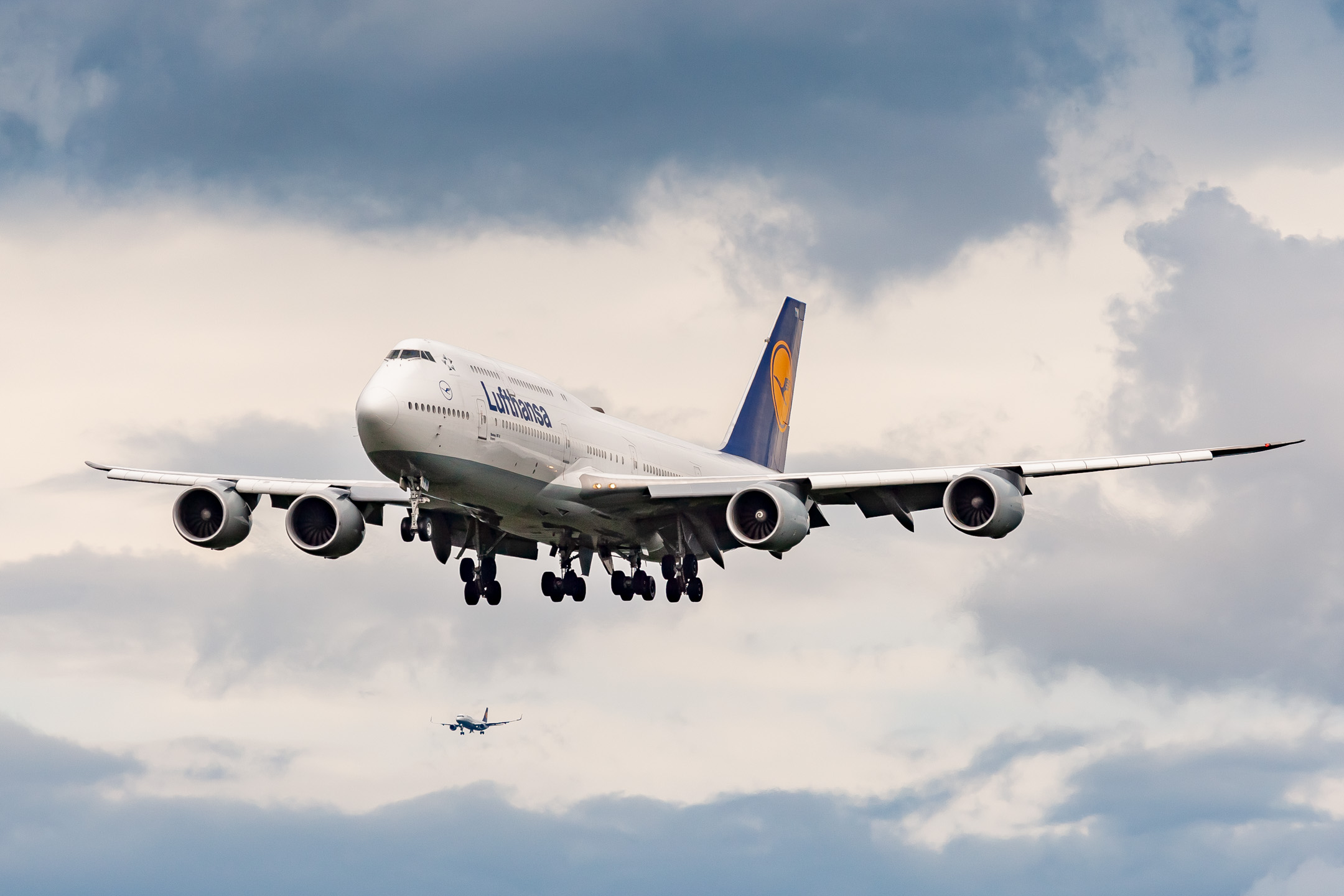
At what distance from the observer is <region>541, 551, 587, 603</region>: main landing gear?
61.9 meters

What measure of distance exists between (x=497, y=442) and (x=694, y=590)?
1256 cm

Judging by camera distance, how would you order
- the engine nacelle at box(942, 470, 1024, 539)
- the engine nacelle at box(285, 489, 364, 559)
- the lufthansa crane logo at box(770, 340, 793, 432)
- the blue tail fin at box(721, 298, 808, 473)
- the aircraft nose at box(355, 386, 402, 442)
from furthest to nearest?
the lufthansa crane logo at box(770, 340, 793, 432) < the blue tail fin at box(721, 298, 808, 473) < the engine nacelle at box(285, 489, 364, 559) < the engine nacelle at box(942, 470, 1024, 539) < the aircraft nose at box(355, 386, 402, 442)

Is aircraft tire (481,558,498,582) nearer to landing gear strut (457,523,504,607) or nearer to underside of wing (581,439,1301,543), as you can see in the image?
landing gear strut (457,523,504,607)

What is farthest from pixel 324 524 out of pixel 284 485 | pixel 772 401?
pixel 772 401

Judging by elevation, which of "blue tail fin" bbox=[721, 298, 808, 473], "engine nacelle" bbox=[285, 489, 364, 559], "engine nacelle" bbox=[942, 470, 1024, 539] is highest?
"blue tail fin" bbox=[721, 298, 808, 473]

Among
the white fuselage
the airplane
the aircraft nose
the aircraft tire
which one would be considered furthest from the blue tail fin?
the aircraft nose

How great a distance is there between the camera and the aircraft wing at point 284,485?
189ft

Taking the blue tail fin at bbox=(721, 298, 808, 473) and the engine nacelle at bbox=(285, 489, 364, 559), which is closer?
the engine nacelle at bbox=(285, 489, 364, 559)

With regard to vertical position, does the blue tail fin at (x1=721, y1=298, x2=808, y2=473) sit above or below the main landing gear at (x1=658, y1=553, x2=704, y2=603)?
above

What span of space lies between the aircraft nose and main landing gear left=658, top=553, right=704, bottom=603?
50.9 ft

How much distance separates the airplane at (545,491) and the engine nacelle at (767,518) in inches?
2.2

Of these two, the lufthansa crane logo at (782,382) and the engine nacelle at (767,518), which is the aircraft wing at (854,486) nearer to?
the engine nacelle at (767,518)

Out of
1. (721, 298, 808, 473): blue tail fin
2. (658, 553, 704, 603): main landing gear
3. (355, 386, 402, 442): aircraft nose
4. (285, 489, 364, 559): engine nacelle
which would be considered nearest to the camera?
(355, 386, 402, 442): aircraft nose

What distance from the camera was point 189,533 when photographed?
58094 mm
